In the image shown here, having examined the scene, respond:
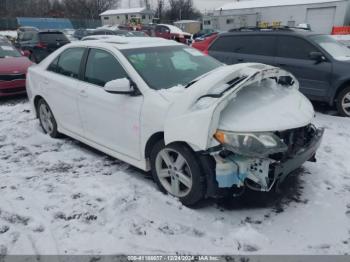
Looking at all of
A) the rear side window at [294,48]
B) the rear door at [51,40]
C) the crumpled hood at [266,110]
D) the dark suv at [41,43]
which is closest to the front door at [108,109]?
the crumpled hood at [266,110]

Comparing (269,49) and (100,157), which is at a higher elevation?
(269,49)

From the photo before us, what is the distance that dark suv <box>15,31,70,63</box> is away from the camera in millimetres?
14883

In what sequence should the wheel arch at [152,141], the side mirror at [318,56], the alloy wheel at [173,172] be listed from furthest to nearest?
1. the side mirror at [318,56]
2. the wheel arch at [152,141]
3. the alloy wheel at [173,172]

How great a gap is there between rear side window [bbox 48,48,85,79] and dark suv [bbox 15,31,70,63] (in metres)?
10.8

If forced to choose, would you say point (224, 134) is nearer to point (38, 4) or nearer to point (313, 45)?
point (313, 45)

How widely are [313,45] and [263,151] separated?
15.4ft

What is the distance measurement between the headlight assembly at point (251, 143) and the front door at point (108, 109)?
1.08 meters

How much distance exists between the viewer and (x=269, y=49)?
714 centimetres

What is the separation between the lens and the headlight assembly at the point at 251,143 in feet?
9.04

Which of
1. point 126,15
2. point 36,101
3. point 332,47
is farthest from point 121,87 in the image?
point 126,15

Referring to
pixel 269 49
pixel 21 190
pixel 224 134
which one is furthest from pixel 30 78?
pixel 269 49

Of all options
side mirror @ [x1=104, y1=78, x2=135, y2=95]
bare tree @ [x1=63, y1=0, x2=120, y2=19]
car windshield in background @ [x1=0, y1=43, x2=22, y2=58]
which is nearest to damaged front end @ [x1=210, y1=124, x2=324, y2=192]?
side mirror @ [x1=104, y1=78, x2=135, y2=95]

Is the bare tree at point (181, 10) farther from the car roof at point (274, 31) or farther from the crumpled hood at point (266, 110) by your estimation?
the crumpled hood at point (266, 110)

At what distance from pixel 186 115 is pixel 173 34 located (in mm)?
22674
